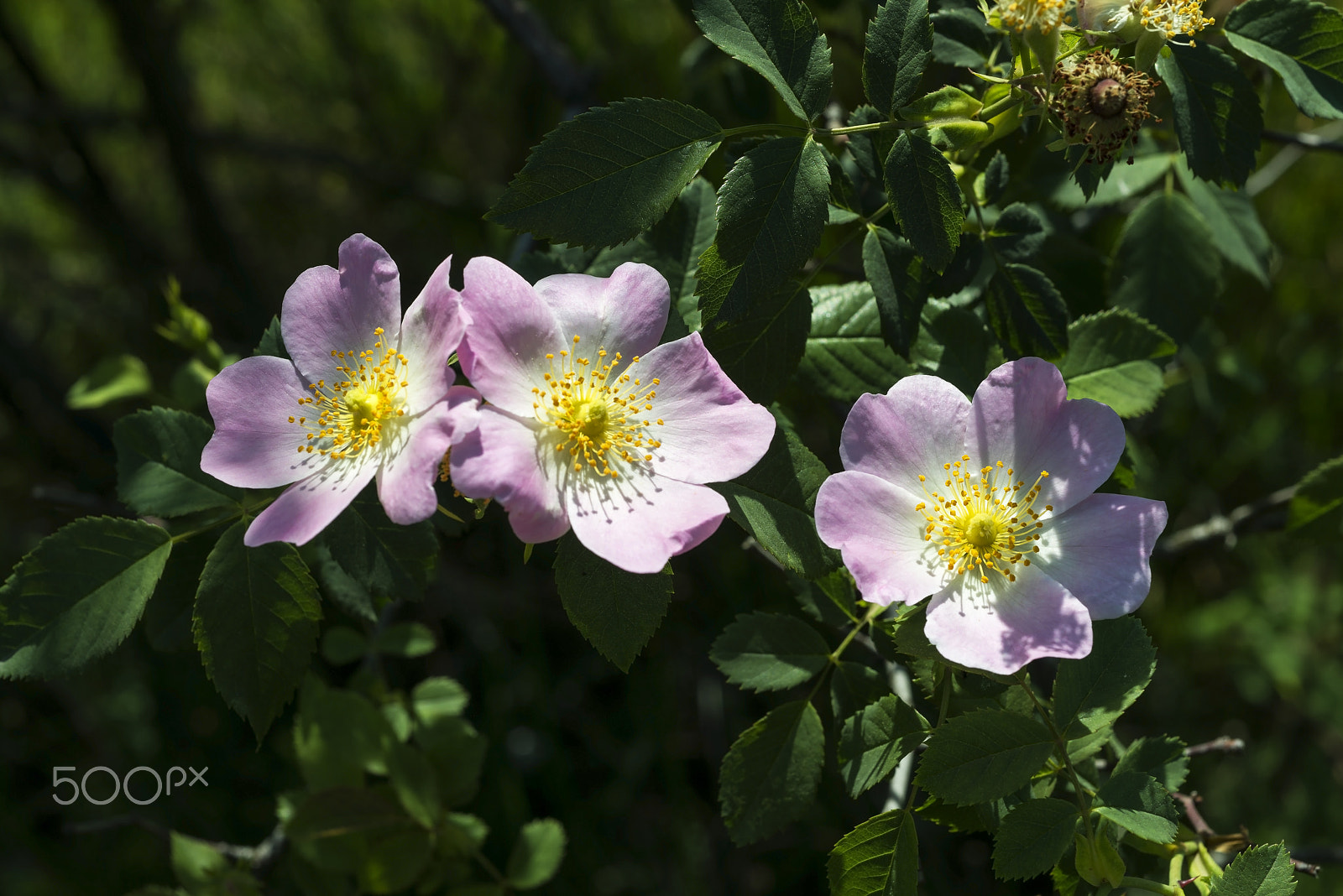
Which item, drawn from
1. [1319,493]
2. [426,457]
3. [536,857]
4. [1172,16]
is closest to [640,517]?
[426,457]

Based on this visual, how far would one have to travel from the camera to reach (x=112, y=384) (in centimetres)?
205

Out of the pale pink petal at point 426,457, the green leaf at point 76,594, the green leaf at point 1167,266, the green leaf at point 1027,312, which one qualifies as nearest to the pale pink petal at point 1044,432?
the green leaf at point 1027,312

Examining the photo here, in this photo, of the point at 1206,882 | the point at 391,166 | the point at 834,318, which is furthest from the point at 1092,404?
the point at 391,166

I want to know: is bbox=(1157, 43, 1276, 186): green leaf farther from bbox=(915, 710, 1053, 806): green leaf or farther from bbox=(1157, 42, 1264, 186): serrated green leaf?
bbox=(915, 710, 1053, 806): green leaf

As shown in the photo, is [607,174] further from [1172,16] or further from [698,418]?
[1172,16]

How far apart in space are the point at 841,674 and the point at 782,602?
120cm

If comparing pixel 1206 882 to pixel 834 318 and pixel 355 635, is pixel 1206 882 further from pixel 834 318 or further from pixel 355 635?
pixel 355 635

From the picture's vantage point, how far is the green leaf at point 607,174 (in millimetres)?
1170

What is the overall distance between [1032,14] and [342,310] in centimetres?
101

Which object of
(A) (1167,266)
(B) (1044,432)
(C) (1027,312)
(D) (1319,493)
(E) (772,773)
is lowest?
(D) (1319,493)

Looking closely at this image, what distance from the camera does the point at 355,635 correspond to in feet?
6.73

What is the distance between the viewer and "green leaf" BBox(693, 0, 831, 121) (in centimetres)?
124

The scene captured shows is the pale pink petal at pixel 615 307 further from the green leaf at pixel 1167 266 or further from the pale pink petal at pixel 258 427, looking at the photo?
the green leaf at pixel 1167 266

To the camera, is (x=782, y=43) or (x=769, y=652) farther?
(x=769, y=652)
